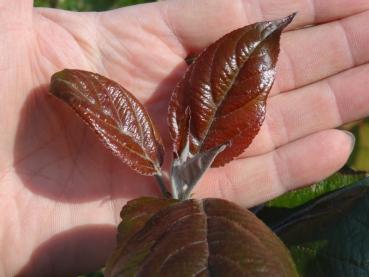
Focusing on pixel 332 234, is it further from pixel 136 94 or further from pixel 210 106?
pixel 136 94

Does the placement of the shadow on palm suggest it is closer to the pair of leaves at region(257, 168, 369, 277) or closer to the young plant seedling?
the young plant seedling

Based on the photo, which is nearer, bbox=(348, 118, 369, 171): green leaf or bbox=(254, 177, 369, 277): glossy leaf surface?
bbox=(254, 177, 369, 277): glossy leaf surface

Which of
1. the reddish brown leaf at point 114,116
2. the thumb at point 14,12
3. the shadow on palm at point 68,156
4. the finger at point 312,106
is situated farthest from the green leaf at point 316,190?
the thumb at point 14,12

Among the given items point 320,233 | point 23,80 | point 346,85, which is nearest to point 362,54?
point 346,85

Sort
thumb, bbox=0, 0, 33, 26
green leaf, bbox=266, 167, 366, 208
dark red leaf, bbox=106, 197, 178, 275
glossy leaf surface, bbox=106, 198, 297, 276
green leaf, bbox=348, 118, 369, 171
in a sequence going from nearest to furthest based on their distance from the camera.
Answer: glossy leaf surface, bbox=106, 198, 297, 276 < dark red leaf, bbox=106, 197, 178, 275 < thumb, bbox=0, 0, 33, 26 < green leaf, bbox=266, 167, 366, 208 < green leaf, bbox=348, 118, 369, 171

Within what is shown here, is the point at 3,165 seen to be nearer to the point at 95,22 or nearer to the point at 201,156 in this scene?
the point at 95,22

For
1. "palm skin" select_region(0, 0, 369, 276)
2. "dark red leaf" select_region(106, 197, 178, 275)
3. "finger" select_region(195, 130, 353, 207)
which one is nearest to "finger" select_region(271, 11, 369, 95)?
"palm skin" select_region(0, 0, 369, 276)

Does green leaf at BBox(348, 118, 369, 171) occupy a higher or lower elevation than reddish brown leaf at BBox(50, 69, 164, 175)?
lower

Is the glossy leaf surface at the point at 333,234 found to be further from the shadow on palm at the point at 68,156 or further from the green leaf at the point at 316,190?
the shadow on palm at the point at 68,156
